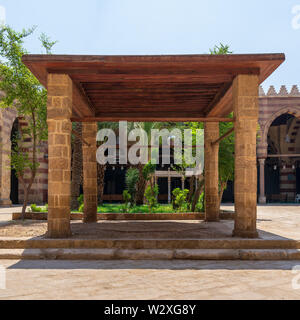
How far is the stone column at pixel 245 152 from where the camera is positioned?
6738mm

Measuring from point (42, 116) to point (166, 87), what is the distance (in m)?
5.70

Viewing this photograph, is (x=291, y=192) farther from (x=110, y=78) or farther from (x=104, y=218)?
(x=110, y=78)

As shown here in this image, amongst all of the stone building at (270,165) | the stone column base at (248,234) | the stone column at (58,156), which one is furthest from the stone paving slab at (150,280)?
the stone building at (270,165)

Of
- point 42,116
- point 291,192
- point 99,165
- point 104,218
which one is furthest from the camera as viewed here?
point 291,192

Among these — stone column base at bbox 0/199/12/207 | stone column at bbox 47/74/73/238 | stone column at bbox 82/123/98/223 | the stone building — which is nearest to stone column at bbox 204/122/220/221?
stone column at bbox 82/123/98/223

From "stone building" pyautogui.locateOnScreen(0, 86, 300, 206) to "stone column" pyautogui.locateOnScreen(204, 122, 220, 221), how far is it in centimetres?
1190

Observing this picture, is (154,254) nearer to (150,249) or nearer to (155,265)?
(150,249)

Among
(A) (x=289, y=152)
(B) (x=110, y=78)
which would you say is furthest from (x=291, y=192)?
(B) (x=110, y=78)

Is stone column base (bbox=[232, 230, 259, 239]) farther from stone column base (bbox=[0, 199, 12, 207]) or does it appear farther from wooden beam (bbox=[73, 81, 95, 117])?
stone column base (bbox=[0, 199, 12, 207])

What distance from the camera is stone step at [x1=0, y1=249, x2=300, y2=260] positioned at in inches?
236

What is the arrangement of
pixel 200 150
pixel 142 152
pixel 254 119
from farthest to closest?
pixel 142 152 < pixel 200 150 < pixel 254 119

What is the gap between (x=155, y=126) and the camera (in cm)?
1895

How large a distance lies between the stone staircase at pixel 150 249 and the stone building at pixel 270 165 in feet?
52.8
